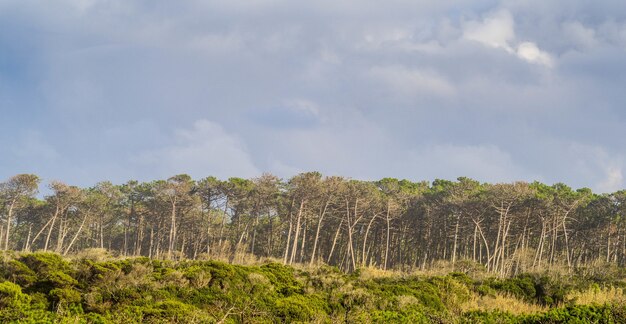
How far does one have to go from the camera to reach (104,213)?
2699 inches

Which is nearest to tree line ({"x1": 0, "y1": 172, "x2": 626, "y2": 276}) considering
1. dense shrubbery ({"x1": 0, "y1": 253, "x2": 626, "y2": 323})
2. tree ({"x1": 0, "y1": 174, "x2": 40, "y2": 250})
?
tree ({"x1": 0, "y1": 174, "x2": 40, "y2": 250})

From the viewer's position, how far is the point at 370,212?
56812 mm

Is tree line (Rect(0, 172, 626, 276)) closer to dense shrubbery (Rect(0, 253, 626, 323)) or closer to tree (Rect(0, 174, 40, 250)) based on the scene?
tree (Rect(0, 174, 40, 250))

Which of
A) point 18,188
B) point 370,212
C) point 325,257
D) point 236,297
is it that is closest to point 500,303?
point 236,297

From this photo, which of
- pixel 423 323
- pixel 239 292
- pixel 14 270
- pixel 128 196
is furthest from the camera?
pixel 128 196

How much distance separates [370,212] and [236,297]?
1670 inches

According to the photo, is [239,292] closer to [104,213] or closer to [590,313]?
[590,313]

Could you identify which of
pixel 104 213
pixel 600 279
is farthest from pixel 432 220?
pixel 104 213

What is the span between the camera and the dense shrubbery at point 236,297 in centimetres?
1156

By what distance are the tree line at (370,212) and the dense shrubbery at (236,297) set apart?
2470cm

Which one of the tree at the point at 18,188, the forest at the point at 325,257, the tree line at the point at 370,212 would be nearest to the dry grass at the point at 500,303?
the forest at the point at 325,257

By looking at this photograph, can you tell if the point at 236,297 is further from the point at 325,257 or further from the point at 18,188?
the point at 325,257

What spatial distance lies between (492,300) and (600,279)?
1036 centimetres

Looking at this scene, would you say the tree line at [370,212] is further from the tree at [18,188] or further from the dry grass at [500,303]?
the dry grass at [500,303]
